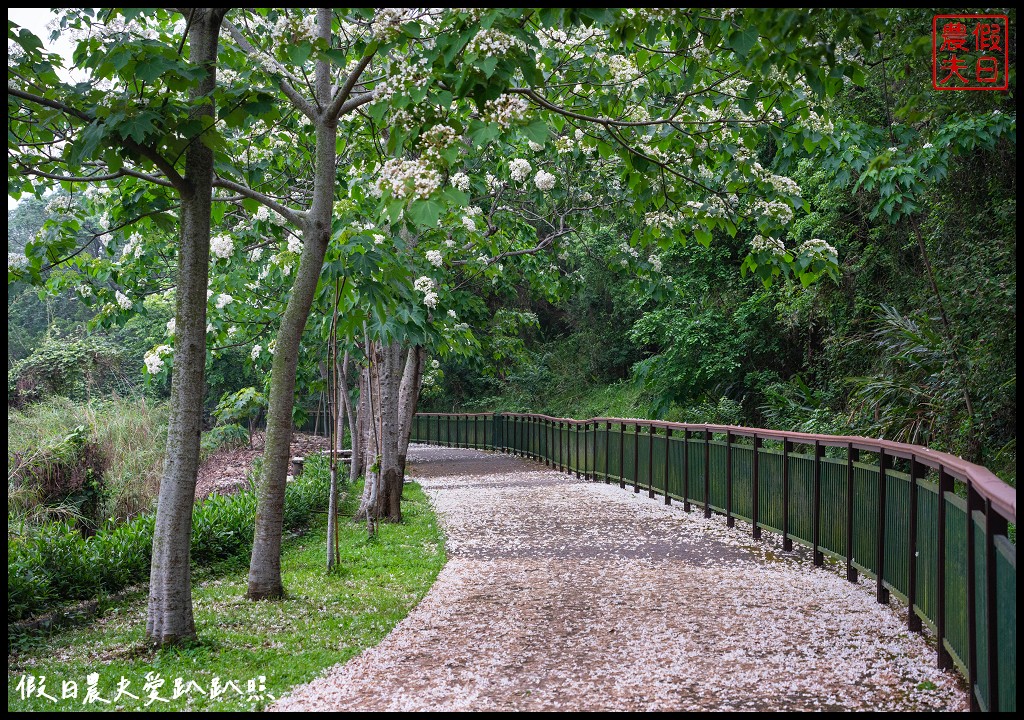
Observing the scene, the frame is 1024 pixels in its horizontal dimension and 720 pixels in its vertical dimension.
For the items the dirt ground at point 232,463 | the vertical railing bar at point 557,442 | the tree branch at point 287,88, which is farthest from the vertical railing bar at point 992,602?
the vertical railing bar at point 557,442

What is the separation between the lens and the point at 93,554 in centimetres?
679

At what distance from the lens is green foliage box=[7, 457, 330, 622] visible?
19.7 feet

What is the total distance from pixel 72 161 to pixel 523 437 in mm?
19777

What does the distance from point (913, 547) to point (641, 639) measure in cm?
185

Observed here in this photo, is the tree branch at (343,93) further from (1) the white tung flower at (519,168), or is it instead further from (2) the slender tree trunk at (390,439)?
(2) the slender tree trunk at (390,439)

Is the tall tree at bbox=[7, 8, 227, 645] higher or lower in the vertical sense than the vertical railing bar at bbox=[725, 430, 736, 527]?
higher

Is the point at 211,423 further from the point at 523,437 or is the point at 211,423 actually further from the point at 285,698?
the point at 285,698

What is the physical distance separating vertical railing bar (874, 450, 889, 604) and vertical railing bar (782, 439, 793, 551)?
Result: 218cm

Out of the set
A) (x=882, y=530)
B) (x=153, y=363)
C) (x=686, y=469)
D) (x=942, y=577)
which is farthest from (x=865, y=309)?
(x=153, y=363)

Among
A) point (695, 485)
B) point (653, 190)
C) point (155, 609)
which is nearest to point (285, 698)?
point (155, 609)

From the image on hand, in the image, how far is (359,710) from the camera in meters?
4.30

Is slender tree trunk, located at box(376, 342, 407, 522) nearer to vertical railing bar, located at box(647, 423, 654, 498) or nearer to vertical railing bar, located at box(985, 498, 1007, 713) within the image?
vertical railing bar, located at box(647, 423, 654, 498)

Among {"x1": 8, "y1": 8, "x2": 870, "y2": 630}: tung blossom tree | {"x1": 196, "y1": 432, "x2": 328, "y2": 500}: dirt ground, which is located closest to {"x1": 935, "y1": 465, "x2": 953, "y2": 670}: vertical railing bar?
{"x1": 8, "y1": 8, "x2": 870, "y2": 630}: tung blossom tree

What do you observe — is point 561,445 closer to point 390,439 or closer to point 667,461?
point 667,461
